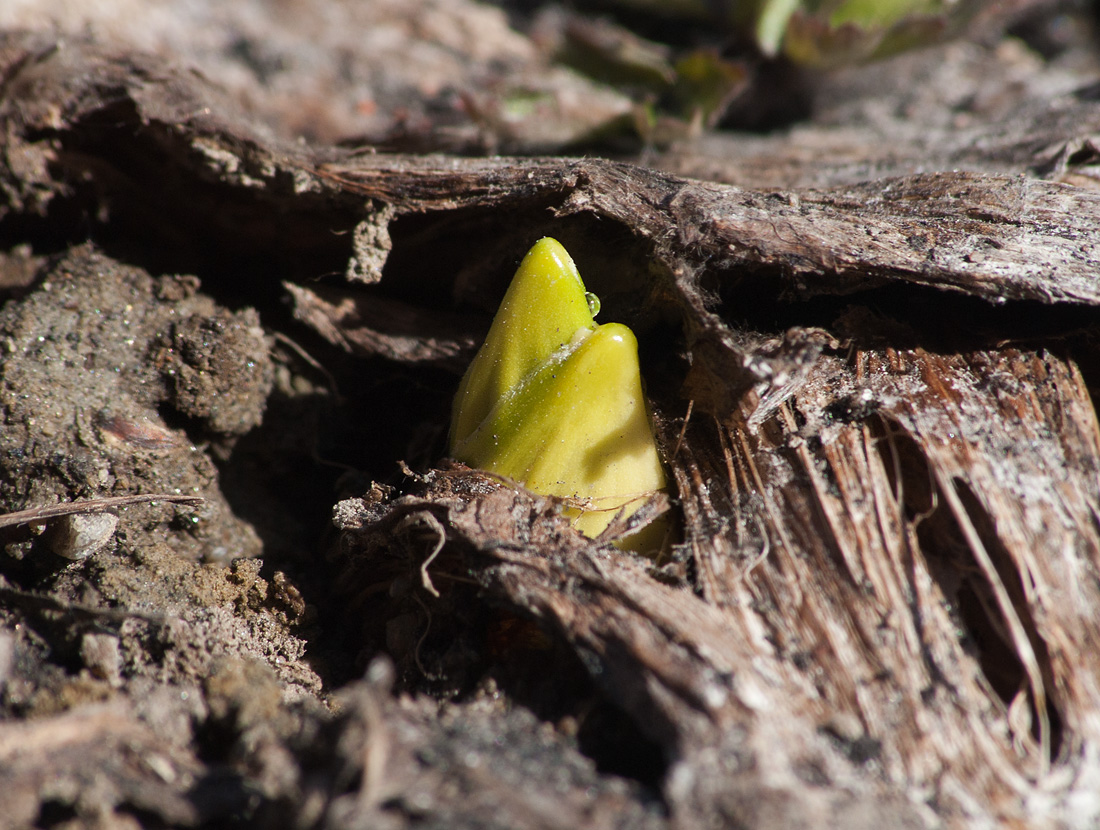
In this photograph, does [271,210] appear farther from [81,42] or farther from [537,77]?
[537,77]

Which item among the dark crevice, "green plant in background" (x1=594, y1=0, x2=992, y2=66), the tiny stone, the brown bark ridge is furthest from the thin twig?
"green plant in background" (x1=594, y1=0, x2=992, y2=66)

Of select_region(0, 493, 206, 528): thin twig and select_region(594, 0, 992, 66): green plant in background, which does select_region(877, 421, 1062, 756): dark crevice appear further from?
select_region(594, 0, 992, 66): green plant in background

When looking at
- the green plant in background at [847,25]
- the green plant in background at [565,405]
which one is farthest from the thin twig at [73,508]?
the green plant in background at [847,25]

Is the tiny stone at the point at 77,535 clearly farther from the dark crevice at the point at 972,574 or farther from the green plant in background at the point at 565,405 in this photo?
the dark crevice at the point at 972,574

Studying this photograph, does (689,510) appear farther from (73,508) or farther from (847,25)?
(847,25)

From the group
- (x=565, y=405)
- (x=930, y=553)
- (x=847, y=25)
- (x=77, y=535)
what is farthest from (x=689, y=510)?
(x=847, y=25)
